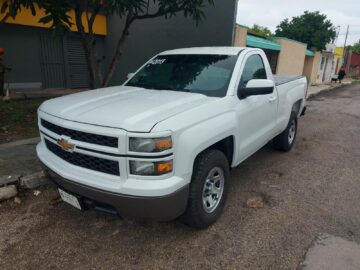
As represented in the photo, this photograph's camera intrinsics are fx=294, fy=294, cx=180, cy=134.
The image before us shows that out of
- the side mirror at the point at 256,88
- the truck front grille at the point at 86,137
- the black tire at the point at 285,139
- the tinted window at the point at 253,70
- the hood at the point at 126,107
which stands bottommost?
the black tire at the point at 285,139

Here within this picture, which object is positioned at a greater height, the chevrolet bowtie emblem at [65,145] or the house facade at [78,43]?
the house facade at [78,43]

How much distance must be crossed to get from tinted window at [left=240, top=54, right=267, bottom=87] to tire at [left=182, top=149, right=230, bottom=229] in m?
1.10

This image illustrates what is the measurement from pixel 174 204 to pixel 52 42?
10268mm

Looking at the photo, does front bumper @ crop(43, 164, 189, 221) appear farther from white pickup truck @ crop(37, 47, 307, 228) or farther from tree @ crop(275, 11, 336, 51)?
tree @ crop(275, 11, 336, 51)

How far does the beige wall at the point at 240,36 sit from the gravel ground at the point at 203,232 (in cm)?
595

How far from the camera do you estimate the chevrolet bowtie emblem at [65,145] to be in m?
2.60

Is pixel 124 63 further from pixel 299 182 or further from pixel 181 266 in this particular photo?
pixel 181 266

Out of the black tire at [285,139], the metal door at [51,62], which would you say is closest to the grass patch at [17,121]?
the metal door at [51,62]

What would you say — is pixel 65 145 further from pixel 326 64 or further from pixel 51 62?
pixel 326 64

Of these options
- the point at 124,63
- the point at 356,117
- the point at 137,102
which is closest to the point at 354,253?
the point at 137,102

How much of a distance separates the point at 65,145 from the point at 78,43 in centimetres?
1001

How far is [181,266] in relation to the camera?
2.58 meters

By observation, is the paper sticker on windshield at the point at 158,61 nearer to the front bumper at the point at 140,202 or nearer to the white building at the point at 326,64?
the front bumper at the point at 140,202

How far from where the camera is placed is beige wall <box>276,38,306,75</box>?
15492 mm
